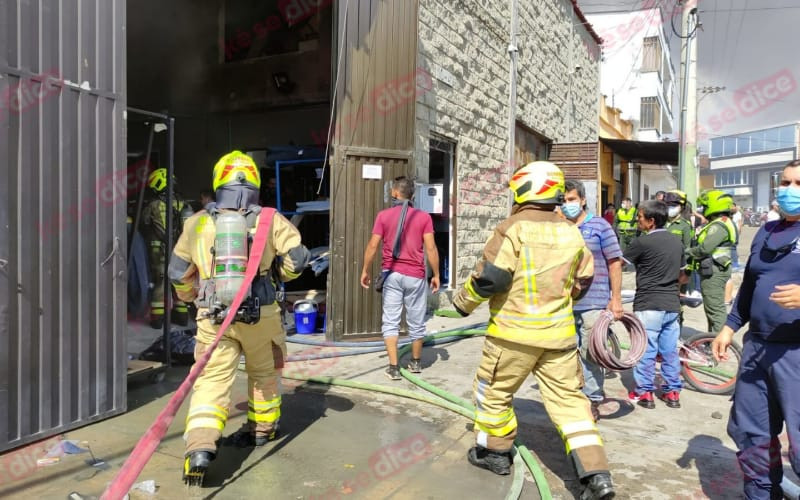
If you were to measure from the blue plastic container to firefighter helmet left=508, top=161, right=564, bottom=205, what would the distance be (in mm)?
4530

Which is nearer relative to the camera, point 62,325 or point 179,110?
point 62,325

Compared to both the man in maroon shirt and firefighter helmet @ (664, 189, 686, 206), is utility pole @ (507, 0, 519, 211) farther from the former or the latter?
the man in maroon shirt

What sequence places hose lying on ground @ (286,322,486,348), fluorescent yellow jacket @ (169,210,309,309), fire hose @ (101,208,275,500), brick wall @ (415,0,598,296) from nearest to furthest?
fire hose @ (101,208,275,500) → fluorescent yellow jacket @ (169,210,309,309) → hose lying on ground @ (286,322,486,348) → brick wall @ (415,0,598,296)

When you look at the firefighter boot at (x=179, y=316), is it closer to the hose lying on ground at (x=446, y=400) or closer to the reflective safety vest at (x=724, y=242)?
the hose lying on ground at (x=446, y=400)

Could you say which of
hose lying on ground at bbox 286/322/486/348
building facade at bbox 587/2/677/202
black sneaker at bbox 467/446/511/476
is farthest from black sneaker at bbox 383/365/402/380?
building facade at bbox 587/2/677/202

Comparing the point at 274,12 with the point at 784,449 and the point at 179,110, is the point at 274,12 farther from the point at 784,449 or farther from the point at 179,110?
the point at 784,449

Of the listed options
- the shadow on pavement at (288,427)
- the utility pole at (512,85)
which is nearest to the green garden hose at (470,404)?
the shadow on pavement at (288,427)

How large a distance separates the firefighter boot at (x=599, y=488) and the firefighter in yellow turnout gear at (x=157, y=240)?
535 centimetres

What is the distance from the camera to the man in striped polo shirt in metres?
4.50

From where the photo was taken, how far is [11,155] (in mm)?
3451

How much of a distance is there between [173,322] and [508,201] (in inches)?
284

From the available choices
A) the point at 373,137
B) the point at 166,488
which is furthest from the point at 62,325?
the point at 373,137

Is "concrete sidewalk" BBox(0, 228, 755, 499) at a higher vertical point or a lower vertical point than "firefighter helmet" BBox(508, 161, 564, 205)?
lower

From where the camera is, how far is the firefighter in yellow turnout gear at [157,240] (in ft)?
21.8
